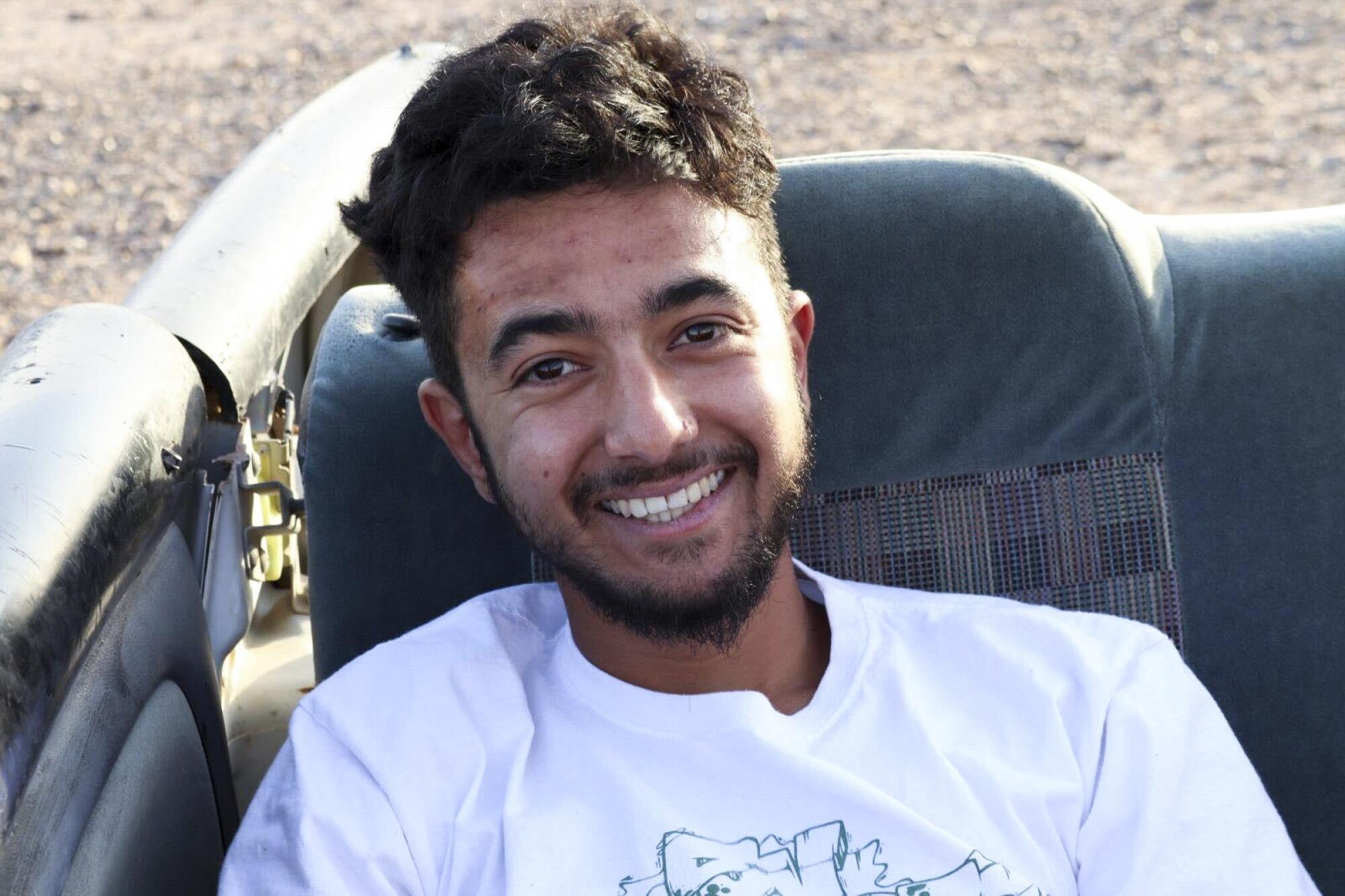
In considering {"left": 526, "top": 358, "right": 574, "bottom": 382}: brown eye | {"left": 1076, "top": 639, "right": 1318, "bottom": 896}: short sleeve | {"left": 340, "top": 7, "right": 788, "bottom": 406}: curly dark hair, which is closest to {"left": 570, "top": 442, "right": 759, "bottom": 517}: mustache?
{"left": 526, "top": 358, "right": 574, "bottom": 382}: brown eye

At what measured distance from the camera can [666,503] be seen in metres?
1.49

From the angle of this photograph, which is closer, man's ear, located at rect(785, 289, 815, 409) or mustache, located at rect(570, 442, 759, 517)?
mustache, located at rect(570, 442, 759, 517)

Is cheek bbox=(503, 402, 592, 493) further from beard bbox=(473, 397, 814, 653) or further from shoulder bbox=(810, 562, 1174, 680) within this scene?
shoulder bbox=(810, 562, 1174, 680)

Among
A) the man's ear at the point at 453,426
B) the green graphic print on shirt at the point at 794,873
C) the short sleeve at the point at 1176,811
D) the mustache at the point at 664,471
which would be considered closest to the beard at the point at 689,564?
the mustache at the point at 664,471

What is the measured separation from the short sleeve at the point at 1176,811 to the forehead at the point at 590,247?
62 centimetres

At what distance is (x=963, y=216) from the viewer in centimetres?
182

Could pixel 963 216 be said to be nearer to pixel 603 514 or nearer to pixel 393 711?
pixel 603 514

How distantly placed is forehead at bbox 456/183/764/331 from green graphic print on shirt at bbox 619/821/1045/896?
0.53 m

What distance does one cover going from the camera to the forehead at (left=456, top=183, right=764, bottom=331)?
1.48 m

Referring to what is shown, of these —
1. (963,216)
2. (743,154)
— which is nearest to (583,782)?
(743,154)

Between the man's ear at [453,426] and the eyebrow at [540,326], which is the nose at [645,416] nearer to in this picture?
the eyebrow at [540,326]

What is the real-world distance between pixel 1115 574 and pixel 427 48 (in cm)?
173

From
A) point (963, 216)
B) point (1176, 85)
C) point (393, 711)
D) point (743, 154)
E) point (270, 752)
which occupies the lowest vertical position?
point (1176, 85)

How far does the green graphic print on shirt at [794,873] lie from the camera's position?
139 cm
